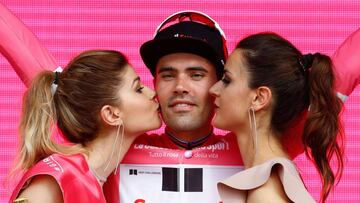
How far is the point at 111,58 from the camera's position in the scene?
2.28 metres

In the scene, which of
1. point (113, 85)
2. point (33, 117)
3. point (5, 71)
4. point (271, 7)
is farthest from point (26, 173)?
point (271, 7)

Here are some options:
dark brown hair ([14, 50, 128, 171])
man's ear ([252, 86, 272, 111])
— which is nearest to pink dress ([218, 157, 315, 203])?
man's ear ([252, 86, 272, 111])

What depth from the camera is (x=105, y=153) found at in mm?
2240

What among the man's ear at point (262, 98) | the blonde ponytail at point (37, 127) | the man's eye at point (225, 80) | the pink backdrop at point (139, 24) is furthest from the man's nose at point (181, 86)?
the pink backdrop at point (139, 24)

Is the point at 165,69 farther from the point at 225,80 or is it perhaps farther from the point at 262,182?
the point at 262,182

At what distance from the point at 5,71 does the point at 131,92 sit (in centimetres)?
106

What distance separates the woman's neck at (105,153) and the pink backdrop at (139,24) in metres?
0.93

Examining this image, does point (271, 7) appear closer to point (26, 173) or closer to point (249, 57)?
point (249, 57)

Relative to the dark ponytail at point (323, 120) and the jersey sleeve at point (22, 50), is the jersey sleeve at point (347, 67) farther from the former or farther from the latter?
the jersey sleeve at point (22, 50)

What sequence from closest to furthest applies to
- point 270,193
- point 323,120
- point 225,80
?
point 270,193 < point 323,120 < point 225,80

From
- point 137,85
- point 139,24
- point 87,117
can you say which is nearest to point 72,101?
point 87,117

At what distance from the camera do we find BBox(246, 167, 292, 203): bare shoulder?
204 cm

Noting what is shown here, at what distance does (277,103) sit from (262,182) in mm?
229

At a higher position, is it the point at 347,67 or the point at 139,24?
the point at 347,67
